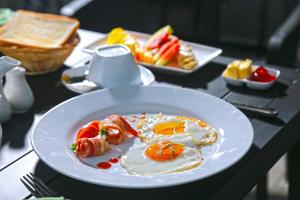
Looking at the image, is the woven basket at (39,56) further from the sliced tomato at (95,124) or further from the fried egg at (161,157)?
the fried egg at (161,157)

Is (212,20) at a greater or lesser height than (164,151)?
lesser

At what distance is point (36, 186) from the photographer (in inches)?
48.9

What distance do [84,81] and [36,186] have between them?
50 cm

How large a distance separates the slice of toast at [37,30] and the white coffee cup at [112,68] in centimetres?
25

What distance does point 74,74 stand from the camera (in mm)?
1751

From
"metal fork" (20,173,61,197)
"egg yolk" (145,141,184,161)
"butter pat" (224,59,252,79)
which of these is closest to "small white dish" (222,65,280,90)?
"butter pat" (224,59,252,79)

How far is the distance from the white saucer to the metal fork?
421mm

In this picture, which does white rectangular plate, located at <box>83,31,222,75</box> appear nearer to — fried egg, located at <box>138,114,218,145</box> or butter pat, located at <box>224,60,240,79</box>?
butter pat, located at <box>224,60,240,79</box>

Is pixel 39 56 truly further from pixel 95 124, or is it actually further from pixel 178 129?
pixel 178 129

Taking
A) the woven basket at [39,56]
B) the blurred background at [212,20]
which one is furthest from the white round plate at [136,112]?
the blurred background at [212,20]

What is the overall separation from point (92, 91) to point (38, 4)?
7.47 ft

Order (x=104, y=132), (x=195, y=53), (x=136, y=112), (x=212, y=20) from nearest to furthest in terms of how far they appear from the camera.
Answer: (x=104, y=132)
(x=136, y=112)
(x=195, y=53)
(x=212, y=20)

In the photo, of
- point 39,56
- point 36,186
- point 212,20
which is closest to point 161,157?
point 36,186

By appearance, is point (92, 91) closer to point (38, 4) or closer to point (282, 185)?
point (282, 185)
